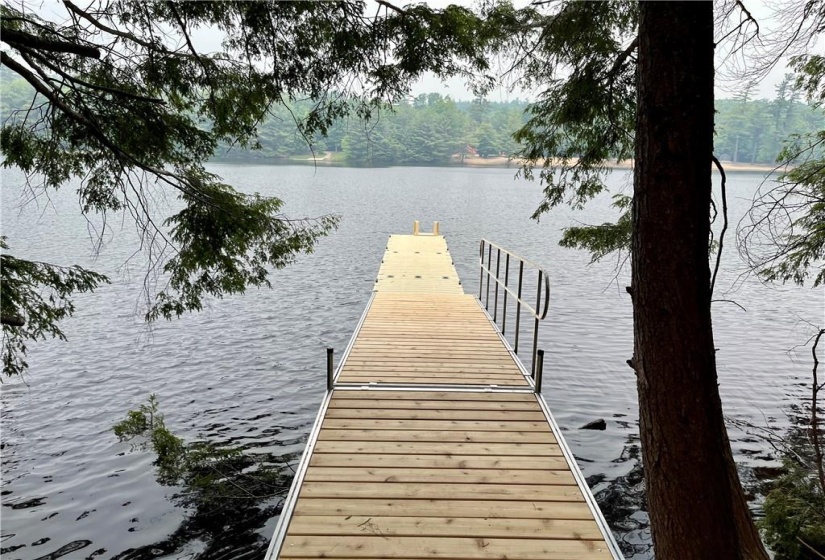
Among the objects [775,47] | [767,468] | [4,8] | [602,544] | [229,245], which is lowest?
[767,468]

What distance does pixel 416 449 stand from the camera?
3.58 m

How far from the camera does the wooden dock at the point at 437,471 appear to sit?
2.62m

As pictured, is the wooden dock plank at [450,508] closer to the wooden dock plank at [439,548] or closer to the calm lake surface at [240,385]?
the wooden dock plank at [439,548]

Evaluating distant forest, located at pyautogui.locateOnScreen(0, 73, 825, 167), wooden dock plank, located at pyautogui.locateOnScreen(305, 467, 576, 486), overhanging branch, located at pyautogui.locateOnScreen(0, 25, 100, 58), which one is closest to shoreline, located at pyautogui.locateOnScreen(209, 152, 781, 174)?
distant forest, located at pyautogui.locateOnScreen(0, 73, 825, 167)

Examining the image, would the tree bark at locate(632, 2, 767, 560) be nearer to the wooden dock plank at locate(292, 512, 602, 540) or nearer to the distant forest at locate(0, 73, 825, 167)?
the wooden dock plank at locate(292, 512, 602, 540)

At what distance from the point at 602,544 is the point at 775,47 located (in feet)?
10.2

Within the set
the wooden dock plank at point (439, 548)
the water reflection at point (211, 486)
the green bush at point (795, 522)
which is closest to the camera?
the wooden dock plank at point (439, 548)

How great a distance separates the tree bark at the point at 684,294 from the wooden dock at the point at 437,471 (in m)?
0.78

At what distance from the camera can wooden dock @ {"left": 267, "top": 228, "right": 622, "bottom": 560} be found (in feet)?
8.61

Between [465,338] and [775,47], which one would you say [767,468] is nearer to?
[465,338]

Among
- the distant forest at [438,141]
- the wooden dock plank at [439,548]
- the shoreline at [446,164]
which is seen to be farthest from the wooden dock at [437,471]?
the shoreline at [446,164]

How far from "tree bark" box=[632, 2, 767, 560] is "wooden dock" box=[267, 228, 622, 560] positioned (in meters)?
0.78

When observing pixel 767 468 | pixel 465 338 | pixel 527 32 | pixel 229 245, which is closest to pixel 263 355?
pixel 465 338

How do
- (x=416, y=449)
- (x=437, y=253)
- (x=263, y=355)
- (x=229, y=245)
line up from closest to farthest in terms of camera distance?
(x=416, y=449) < (x=229, y=245) < (x=263, y=355) < (x=437, y=253)
